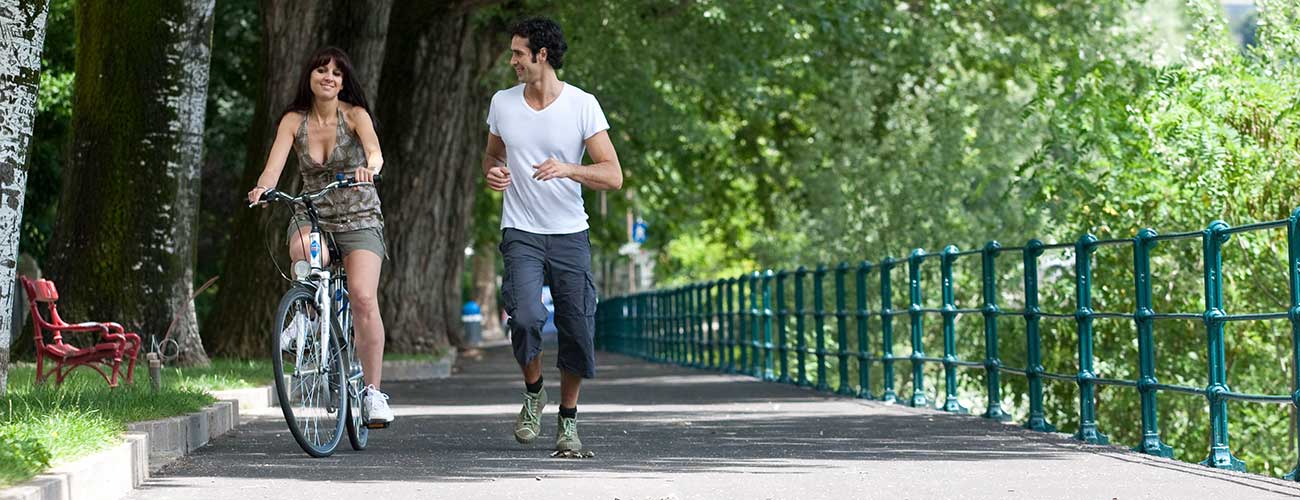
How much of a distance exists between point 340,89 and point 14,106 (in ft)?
4.63

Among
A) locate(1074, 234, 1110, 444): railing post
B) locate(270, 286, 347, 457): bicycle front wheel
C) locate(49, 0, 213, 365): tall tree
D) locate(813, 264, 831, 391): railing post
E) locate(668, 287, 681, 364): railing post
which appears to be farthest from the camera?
locate(668, 287, 681, 364): railing post

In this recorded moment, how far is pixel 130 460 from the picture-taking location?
7457mm

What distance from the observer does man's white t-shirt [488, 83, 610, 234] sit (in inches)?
342

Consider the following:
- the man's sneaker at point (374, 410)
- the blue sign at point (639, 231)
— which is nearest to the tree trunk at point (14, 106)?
the man's sneaker at point (374, 410)

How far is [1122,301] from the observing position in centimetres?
2248

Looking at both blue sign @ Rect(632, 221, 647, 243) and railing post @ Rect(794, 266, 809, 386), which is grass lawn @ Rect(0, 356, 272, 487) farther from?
Answer: blue sign @ Rect(632, 221, 647, 243)

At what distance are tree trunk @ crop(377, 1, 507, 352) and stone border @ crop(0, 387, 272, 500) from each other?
1105 cm

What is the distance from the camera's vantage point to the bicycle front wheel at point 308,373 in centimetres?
836

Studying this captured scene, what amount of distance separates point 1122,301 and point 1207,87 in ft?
11.5

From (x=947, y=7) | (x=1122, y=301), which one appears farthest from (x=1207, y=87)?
(x=947, y=7)

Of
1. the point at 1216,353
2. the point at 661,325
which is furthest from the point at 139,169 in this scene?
the point at 661,325

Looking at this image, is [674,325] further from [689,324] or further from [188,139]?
[188,139]

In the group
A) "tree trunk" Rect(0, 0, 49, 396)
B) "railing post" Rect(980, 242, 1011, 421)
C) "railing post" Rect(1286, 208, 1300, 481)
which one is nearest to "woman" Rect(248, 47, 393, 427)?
"tree trunk" Rect(0, 0, 49, 396)

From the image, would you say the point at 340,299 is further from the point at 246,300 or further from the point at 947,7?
the point at 947,7
